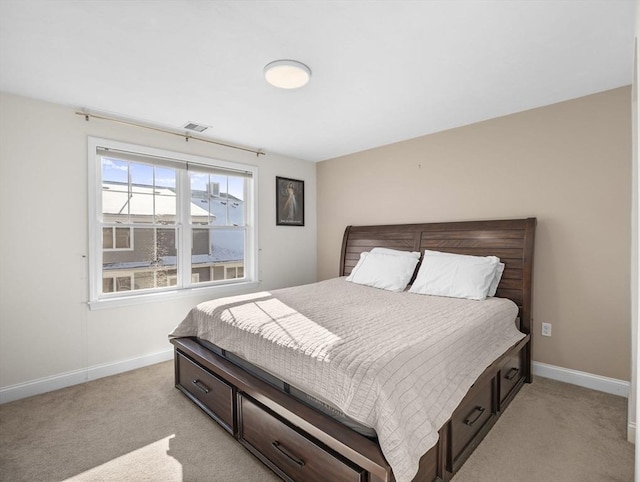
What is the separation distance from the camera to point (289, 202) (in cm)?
452

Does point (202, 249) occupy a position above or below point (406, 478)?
above

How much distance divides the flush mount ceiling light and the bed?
1.62 metres

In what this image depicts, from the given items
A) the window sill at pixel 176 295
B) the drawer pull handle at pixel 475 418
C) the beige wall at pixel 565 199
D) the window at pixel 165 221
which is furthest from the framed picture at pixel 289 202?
the drawer pull handle at pixel 475 418

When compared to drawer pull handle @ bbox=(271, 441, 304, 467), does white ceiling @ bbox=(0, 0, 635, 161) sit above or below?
above

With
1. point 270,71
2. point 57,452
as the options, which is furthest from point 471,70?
point 57,452

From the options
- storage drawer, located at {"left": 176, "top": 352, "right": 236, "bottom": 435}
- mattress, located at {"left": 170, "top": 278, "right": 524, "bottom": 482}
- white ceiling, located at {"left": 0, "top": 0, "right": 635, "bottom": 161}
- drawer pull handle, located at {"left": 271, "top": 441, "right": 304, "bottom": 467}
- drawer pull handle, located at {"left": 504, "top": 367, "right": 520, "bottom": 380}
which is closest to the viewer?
mattress, located at {"left": 170, "top": 278, "right": 524, "bottom": 482}

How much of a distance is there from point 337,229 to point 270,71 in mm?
2747

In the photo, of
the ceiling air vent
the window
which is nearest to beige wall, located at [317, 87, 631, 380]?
the window

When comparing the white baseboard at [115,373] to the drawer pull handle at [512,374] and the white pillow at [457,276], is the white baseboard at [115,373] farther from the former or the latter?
the white pillow at [457,276]

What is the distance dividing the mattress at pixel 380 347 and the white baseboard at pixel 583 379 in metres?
0.59

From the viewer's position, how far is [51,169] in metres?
2.68

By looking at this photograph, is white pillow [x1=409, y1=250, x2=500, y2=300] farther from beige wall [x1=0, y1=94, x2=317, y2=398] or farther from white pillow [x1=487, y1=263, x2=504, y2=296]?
beige wall [x1=0, y1=94, x2=317, y2=398]

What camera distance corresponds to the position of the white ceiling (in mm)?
1650

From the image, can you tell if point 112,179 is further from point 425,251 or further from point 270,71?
point 425,251
